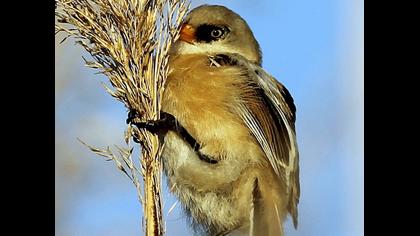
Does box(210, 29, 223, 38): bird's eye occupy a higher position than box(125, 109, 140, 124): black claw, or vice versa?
box(210, 29, 223, 38): bird's eye

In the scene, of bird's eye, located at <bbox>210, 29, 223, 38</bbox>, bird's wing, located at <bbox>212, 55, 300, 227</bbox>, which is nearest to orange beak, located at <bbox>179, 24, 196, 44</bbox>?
bird's eye, located at <bbox>210, 29, 223, 38</bbox>

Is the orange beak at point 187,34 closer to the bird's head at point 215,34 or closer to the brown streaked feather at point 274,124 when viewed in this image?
the bird's head at point 215,34

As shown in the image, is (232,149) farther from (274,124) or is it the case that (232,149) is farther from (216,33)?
(216,33)

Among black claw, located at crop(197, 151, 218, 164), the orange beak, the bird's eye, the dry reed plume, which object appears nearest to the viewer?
the dry reed plume

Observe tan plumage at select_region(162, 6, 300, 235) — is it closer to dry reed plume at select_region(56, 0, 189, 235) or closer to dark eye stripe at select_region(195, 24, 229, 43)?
dark eye stripe at select_region(195, 24, 229, 43)
